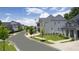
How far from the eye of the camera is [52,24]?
12.1m

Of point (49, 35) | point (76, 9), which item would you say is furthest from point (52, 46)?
point (76, 9)

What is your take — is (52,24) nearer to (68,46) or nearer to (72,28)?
(72,28)

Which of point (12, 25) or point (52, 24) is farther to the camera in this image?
point (52, 24)

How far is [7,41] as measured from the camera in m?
12.1

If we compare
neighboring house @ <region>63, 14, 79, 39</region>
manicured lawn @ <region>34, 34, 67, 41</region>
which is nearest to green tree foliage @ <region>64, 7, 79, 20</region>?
neighboring house @ <region>63, 14, 79, 39</region>

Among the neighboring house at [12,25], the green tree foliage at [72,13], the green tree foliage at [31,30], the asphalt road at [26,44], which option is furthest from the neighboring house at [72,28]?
the neighboring house at [12,25]

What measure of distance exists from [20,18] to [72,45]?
53.2 inches

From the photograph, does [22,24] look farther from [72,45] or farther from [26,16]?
[72,45]

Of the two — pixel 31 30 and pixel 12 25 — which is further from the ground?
pixel 12 25

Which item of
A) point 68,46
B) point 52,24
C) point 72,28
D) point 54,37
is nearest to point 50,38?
point 54,37

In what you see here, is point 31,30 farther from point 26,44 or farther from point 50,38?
point 50,38

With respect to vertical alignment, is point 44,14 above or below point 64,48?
above

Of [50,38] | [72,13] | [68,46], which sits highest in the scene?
[72,13]

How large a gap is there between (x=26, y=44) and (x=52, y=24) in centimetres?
76
